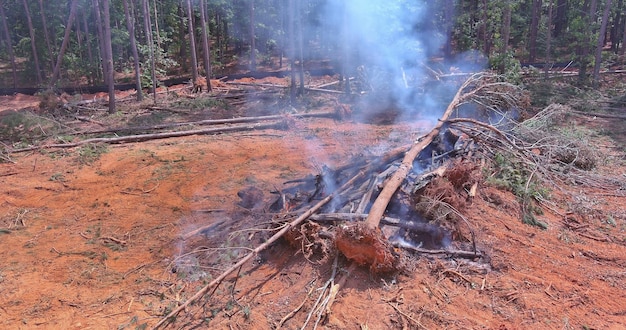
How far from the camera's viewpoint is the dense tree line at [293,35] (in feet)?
49.8

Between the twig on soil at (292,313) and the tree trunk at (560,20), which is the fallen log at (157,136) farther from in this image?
the tree trunk at (560,20)

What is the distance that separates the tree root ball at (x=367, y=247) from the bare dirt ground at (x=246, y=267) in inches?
6.6

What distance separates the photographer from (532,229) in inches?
234

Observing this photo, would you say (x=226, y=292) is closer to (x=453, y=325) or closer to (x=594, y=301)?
(x=453, y=325)

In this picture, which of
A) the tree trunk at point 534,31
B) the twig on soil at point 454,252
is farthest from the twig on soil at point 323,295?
the tree trunk at point 534,31

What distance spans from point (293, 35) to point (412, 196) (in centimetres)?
1085

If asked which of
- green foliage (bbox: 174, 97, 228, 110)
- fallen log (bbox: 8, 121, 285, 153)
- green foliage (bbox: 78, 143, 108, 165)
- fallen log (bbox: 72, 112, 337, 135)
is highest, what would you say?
green foliage (bbox: 174, 97, 228, 110)

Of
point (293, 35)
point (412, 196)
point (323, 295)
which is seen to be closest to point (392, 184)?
point (412, 196)

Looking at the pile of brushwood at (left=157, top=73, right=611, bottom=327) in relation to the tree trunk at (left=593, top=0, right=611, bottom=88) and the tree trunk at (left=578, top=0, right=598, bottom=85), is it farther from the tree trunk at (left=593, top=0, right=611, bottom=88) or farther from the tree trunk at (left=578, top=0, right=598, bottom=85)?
the tree trunk at (left=578, top=0, right=598, bottom=85)

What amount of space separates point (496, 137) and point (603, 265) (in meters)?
3.23

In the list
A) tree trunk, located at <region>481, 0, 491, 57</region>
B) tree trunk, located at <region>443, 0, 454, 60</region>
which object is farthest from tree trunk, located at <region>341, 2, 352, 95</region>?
tree trunk, located at <region>481, 0, 491, 57</region>

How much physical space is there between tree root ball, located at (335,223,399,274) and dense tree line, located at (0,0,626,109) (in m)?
11.2

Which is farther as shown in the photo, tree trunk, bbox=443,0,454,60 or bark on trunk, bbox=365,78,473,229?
tree trunk, bbox=443,0,454,60

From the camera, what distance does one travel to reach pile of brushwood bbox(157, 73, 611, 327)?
475 cm
